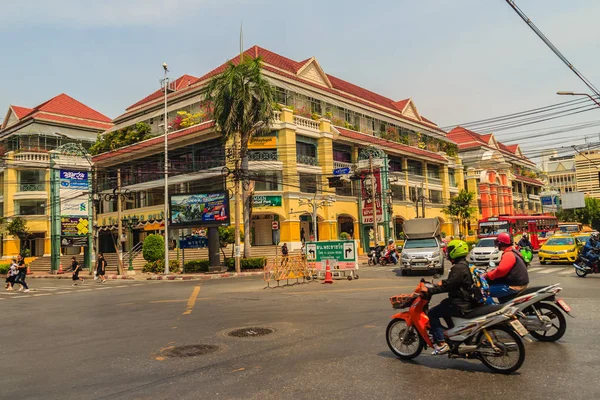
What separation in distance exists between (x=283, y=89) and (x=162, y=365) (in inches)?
→ 1446

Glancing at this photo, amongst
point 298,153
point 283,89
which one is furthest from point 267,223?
point 283,89

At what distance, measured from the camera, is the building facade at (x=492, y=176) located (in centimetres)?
6838

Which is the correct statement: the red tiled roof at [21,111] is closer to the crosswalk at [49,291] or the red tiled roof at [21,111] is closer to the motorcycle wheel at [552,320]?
the crosswalk at [49,291]

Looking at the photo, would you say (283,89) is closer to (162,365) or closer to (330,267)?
(330,267)

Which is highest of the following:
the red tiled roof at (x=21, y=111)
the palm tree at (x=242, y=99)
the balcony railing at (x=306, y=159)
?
the red tiled roof at (x=21, y=111)

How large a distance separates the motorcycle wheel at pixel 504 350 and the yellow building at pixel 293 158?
26.9 m

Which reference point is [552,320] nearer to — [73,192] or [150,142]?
[73,192]

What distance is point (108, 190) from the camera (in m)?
50.3

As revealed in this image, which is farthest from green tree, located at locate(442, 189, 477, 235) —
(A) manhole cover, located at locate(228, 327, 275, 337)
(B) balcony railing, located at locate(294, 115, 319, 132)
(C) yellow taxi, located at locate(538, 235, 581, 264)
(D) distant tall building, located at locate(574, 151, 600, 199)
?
(D) distant tall building, located at locate(574, 151, 600, 199)

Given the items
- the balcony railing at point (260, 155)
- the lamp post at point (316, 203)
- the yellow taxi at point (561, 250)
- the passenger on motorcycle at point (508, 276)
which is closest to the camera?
the passenger on motorcycle at point (508, 276)

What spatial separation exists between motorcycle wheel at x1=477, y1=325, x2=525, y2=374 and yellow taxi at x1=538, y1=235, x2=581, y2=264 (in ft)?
67.4

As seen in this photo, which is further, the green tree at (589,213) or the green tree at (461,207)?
the green tree at (589,213)

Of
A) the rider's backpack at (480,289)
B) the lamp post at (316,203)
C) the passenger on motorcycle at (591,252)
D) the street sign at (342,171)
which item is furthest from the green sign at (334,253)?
the street sign at (342,171)

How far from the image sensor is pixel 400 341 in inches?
262
